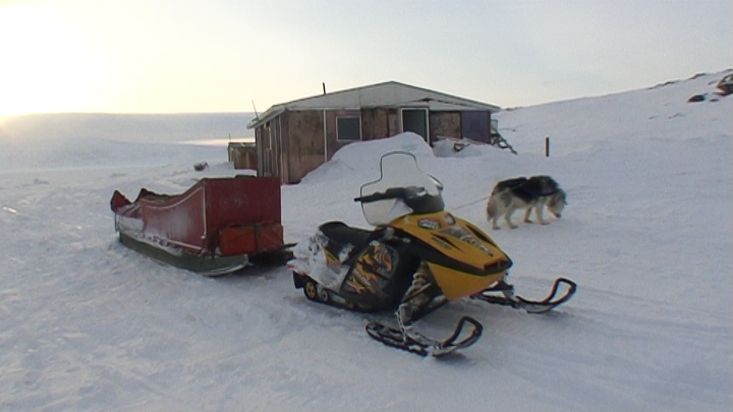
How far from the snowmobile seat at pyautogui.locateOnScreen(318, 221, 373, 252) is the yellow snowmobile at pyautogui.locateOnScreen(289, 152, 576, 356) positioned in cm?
1

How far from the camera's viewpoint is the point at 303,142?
1934 cm

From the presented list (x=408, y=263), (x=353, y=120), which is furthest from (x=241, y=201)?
(x=353, y=120)

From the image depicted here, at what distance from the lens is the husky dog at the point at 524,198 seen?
902 cm

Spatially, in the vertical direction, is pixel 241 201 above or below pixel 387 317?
above

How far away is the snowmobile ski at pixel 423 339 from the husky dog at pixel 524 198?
429cm

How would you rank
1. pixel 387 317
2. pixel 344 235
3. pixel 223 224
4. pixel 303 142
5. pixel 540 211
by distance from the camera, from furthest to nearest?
pixel 303 142 < pixel 540 211 < pixel 223 224 < pixel 344 235 < pixel 387 317

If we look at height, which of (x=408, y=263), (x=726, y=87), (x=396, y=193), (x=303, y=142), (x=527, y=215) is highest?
(x=726, y=87)

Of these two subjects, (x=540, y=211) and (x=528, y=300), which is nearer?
(x=528, y=300)

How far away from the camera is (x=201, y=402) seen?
386cm

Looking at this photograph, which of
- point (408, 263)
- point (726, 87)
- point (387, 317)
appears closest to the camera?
point (408, 263)

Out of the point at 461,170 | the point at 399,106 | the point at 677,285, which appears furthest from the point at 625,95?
the point at 677,285

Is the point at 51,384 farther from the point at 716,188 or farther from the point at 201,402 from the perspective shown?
the point at 716,188

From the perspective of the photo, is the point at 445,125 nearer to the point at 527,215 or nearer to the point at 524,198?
the point at 527,215

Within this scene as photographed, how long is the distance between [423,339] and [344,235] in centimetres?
138
